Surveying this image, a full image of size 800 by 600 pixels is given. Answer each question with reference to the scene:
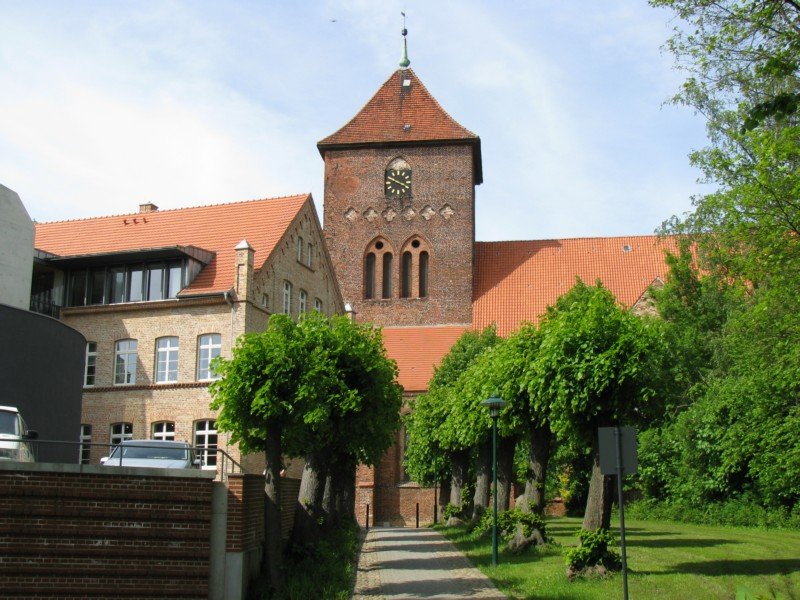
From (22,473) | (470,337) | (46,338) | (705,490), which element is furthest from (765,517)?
(22,473)

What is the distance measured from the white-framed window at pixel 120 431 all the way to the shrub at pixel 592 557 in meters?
20.8

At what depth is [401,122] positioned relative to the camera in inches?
1977

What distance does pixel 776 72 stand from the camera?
1161cm

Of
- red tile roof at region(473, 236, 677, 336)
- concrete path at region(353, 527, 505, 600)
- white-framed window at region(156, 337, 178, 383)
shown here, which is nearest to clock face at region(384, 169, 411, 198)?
red tile roof at region(473, 236, 677, 336)

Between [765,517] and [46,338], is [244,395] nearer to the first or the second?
[46,338]

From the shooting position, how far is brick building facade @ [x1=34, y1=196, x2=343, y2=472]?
108 feet

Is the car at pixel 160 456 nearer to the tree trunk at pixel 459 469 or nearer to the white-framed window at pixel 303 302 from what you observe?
the tree trunk at pixel 459 469

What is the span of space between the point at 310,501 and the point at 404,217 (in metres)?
30.1

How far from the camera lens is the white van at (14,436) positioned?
13.9 m

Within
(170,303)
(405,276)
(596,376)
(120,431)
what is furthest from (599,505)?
(405,276)

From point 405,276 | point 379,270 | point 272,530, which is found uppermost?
point 379,270

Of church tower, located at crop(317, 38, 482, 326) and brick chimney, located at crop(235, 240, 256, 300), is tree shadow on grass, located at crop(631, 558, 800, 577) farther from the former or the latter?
church tower, located at crop(317, 38, 482, 326)

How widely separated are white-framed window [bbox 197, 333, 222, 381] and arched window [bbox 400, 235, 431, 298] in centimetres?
1748

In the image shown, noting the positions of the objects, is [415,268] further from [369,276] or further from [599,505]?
[599,505]
